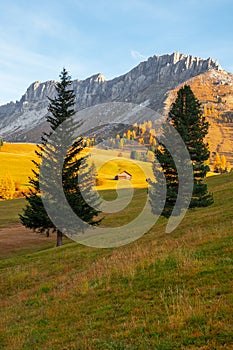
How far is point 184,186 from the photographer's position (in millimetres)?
31656

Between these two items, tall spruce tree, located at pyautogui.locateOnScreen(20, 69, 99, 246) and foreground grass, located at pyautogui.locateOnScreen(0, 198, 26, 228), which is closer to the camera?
tall spruce tree, located at pyautogui.locateOnScreen(20, 69, 99, 246)

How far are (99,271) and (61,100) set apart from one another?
84.1ft

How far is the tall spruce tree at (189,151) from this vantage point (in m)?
32.0

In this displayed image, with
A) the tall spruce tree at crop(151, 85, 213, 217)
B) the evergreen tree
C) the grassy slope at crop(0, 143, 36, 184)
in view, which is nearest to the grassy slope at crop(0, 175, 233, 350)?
the tall spruce tree at crop(151, 85, 213, 217)

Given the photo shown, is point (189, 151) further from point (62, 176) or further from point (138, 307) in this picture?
point (138, 307)

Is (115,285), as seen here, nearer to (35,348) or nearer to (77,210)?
(35,348)

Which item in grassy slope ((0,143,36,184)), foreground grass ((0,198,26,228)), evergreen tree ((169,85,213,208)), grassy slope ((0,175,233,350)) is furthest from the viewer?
grassy slope ((0,143,36,184))

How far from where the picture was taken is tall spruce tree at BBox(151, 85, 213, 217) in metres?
32.0

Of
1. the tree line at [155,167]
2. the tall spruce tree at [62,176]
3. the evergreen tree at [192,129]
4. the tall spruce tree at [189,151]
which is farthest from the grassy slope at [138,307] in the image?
the tall spruce tree at [62,176]

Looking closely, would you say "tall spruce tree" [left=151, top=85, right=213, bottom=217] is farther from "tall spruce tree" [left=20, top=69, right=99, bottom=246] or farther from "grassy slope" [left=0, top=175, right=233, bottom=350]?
"grassy slope" [left=0, top=175, right=233, bottom=350]

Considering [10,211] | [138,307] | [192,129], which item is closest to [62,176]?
[192,129]

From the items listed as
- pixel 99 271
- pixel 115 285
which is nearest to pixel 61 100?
pixel 99 271

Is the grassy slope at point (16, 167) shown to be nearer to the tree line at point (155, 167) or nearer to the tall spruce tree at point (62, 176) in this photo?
the tall spruce tree at point (62, 176)

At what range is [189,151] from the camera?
3269cm
